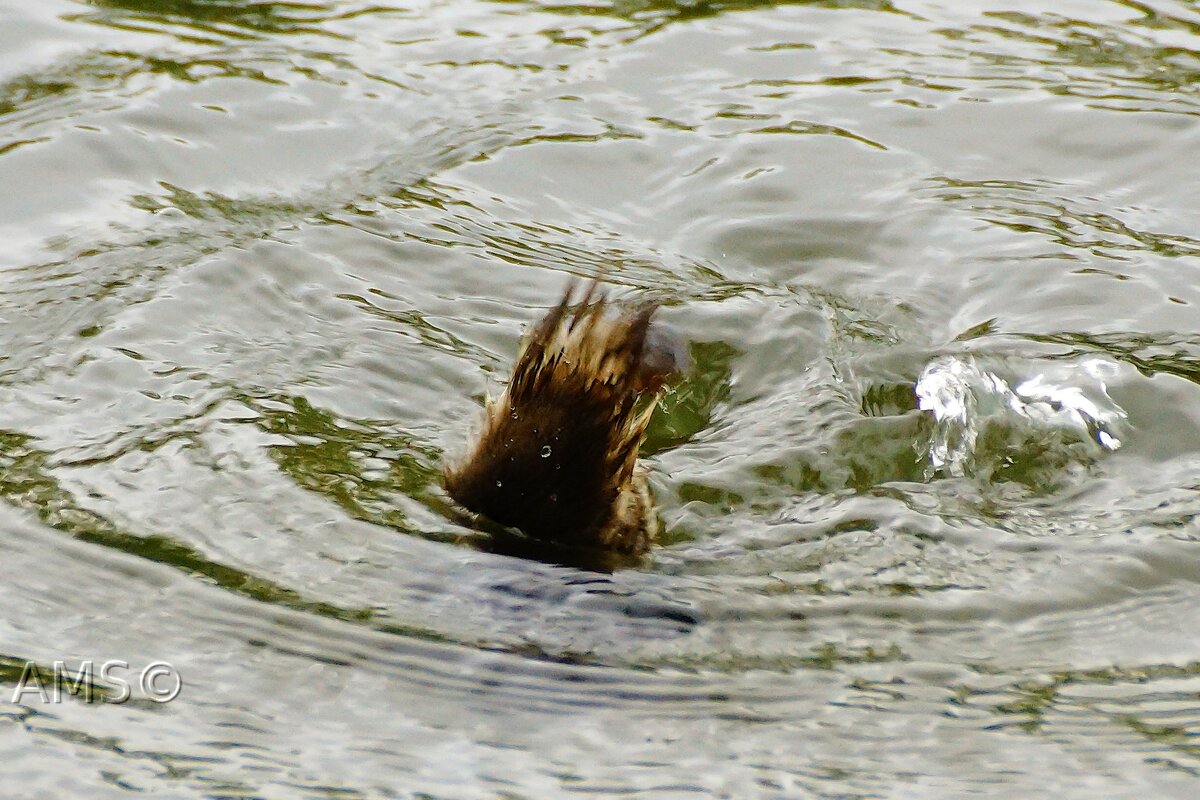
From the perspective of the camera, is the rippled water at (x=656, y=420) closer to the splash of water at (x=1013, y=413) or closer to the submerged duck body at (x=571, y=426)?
the splash of water at (x=1013, y=413)

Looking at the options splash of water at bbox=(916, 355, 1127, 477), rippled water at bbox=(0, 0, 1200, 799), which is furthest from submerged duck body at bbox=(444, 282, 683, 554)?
splash of water at bbox=(916, 355, 1127, 477)

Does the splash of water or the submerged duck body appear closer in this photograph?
the submerged duck body

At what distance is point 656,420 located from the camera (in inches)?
164

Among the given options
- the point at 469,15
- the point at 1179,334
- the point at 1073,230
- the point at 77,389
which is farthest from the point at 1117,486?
the point at 469,15

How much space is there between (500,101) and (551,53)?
0.47m

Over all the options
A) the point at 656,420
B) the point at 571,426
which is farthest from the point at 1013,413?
Answer: the point at 571,426

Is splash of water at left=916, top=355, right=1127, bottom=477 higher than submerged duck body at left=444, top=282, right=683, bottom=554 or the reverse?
the reverse

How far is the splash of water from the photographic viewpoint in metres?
3.92

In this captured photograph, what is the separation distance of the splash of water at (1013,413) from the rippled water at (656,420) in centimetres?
1

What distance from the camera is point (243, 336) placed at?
4207 mm

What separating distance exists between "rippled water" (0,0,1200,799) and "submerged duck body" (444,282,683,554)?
0.39 feet

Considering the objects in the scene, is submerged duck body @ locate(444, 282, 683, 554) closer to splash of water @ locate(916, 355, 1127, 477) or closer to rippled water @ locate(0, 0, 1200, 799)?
rippled water @ locate(0, 0, 1200, 799)

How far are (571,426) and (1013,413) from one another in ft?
5.23

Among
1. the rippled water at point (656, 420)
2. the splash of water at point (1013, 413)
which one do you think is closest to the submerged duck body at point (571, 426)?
the rippled water at point (656, 420)
